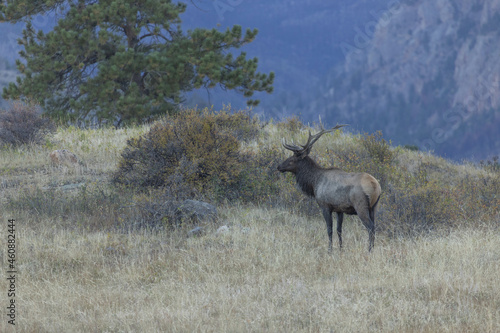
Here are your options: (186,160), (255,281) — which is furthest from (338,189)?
(186,160)

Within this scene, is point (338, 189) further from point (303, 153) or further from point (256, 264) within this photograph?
point (256, 264)

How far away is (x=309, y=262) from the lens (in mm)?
8062

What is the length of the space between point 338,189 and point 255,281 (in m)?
2.17

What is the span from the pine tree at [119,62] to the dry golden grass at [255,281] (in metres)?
14.4

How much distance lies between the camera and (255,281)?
23.7ft

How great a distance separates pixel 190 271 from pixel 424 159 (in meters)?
13.4

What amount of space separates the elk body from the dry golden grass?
57 centimetres

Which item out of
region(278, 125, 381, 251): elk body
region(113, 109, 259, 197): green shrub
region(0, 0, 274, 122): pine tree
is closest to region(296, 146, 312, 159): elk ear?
region(278, 125, 381, 251): elk body

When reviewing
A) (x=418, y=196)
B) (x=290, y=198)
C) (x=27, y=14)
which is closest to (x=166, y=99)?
(x=27, y=14)

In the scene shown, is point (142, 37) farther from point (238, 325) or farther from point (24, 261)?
point (238, 325)

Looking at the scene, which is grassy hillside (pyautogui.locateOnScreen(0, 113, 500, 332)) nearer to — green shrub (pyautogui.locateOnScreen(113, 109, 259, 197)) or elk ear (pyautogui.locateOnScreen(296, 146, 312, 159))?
green shrub (pyautogui.locateOnScreen(113, 109, 259, 197))

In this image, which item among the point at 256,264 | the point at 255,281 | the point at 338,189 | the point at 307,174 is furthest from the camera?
the point at 307,174

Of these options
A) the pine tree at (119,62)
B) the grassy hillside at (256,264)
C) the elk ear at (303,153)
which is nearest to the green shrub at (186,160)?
the grassy hillside at (256,264)

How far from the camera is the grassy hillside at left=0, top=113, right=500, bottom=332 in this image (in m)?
5.88
